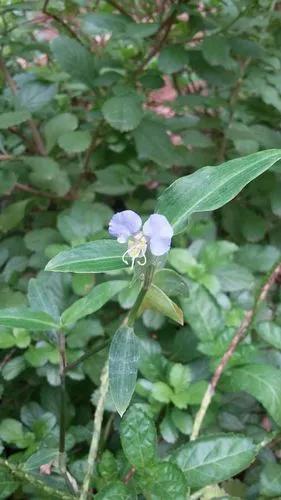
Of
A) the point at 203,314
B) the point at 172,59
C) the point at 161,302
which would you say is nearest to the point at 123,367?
the point at 161,302

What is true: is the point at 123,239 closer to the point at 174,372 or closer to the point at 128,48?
the point at 174,372

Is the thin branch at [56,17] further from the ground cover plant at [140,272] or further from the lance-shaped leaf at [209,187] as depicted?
the lance-shaped leaf at [209,187]

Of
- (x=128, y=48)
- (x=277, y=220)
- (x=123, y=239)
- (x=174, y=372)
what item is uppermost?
(x=123, y=239)

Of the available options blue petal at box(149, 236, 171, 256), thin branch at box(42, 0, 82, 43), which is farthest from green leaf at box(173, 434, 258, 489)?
thin branch at box(42, 0, 82, 43)

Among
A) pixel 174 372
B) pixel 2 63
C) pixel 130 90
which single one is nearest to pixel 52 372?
pixel 174 372

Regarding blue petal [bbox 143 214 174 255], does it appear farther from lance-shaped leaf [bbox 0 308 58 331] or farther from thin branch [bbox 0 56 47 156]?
thin branch [bbox 0 56 47 156]
